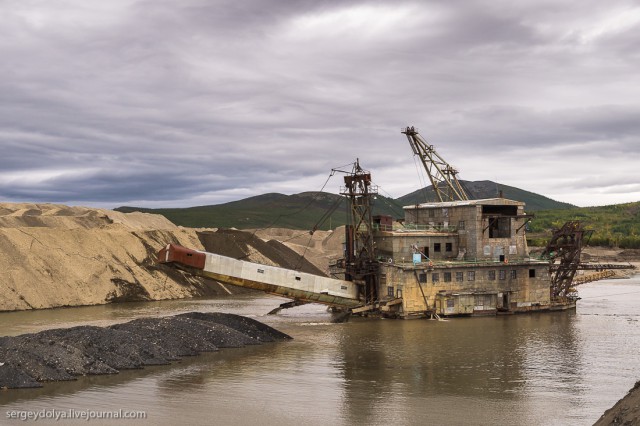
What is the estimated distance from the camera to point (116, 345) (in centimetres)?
3058

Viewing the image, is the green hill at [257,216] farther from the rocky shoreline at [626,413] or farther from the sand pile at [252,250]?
the rocky shoreline at [626,413]

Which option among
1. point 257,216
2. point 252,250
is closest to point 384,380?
point 252,250

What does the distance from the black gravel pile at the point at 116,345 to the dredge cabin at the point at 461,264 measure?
38.5 ft

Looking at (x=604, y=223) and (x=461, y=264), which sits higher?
(x=604, y=223)

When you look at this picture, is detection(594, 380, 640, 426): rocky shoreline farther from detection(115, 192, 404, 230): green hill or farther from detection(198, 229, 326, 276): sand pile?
detection(115, 192, 404, 230): green hill

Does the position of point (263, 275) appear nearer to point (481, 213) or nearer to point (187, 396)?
point (481, 213)

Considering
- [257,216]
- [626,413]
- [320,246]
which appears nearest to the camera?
[626,413]

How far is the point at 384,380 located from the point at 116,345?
1165 cm

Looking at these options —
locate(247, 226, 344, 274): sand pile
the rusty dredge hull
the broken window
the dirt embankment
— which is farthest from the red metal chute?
locate(247, 226, 344, 274): sand pile

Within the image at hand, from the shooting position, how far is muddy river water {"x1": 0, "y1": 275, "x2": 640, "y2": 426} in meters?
22.5

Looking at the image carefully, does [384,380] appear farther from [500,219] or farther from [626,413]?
[500,219]

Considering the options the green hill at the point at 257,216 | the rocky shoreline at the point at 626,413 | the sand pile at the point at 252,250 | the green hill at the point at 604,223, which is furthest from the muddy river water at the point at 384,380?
the green hill at the point at 257,216

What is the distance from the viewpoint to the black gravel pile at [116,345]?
26.8 m

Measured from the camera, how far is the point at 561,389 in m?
25.7
